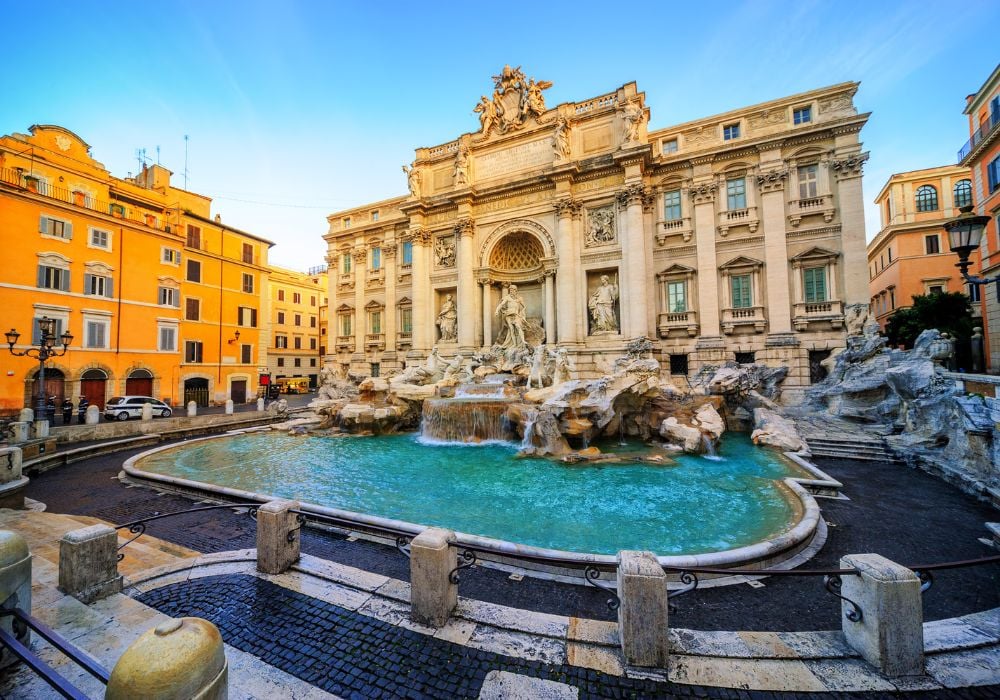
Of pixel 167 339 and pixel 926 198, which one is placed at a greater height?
pixel 926 198

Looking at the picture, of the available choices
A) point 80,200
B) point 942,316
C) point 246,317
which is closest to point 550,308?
point 942,316

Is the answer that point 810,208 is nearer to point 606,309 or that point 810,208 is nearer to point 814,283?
point 814,283

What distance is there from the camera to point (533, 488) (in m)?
8.24

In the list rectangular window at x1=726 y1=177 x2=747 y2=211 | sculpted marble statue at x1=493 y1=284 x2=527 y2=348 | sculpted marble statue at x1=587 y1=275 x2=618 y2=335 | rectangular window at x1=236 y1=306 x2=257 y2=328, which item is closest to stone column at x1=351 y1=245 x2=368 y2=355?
rectangular window at x1=236 y1=306 x2=257 y2=328

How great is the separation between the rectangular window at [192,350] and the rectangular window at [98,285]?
432 cm

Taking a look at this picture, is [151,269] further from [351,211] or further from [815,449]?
[815,449]

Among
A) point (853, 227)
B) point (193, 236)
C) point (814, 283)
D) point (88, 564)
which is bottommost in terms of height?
point (88, 564)

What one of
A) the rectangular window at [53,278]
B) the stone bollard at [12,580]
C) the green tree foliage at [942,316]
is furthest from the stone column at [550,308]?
the rectangular window at [53,278]

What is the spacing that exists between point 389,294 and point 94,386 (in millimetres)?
15981

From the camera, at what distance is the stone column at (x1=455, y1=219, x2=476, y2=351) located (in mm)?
22641

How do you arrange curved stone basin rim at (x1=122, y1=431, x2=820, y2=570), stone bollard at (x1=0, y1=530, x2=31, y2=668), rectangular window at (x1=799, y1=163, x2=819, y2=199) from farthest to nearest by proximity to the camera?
rectangular window at (x1=799, y1=163, x2=819, y2=199) < curved stone basin rim at (x1=122, y1=431, x2=820, y2=570) < stone bollard at (x1=0, y1=530, x2=31, y2=668)

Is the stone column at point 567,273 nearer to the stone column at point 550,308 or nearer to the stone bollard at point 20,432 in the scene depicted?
the stone column at point 550,308

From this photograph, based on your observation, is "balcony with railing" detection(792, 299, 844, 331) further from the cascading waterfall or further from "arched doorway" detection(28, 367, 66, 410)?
"arched doorway" detection(28, 367, 66, 410)

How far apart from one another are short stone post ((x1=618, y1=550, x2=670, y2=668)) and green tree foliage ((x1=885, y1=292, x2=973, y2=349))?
78.2 ft
